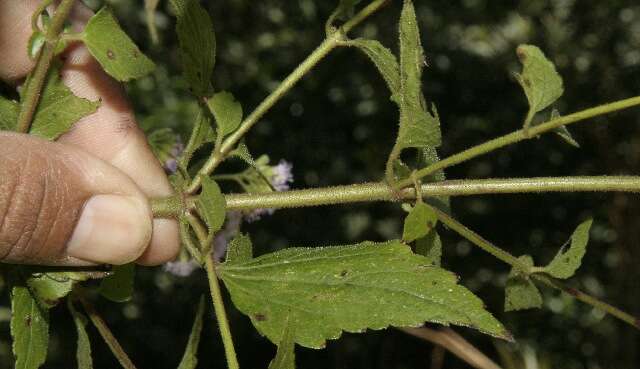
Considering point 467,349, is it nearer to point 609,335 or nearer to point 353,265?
point 353,265

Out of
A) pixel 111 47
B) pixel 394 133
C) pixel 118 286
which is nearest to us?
pixel 111 47

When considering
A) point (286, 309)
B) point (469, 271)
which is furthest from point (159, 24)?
point (286, 309)

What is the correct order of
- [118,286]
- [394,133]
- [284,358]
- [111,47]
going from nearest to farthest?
[284,358]
[111,47]
[118,286]
[394,133]

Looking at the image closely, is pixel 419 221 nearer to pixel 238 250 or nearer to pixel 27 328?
pixel 238 250

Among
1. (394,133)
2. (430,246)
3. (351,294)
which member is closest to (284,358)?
(351,294)

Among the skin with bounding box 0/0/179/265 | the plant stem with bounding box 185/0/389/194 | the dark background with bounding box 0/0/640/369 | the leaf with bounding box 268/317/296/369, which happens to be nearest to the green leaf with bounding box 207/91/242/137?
the plant stem with bounding box 185/0/389/194

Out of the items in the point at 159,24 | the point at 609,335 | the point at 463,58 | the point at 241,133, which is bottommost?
the point at 241,133
